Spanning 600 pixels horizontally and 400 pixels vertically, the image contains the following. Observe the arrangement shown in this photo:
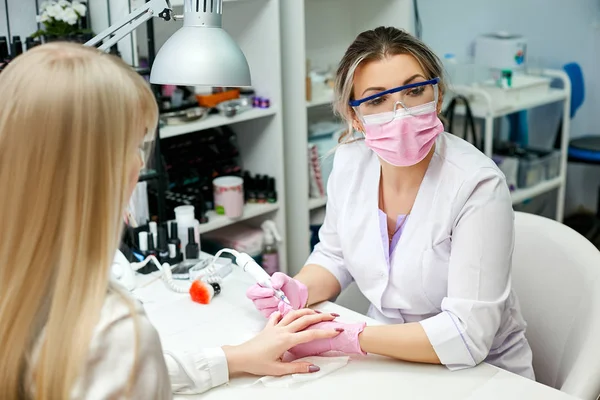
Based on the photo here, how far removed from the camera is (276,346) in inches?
50.7

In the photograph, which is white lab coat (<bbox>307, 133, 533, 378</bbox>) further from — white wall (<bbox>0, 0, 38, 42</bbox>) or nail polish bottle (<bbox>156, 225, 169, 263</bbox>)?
white wall (<bbox>0, 0, 38, 42</bbox>)

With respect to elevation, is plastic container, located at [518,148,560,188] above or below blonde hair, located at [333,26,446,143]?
below

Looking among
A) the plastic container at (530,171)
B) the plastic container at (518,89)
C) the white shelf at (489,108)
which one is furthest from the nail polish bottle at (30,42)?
the plastic container at (530,171)

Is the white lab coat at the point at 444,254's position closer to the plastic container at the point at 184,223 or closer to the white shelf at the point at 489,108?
the plastic container at the point at 184,223

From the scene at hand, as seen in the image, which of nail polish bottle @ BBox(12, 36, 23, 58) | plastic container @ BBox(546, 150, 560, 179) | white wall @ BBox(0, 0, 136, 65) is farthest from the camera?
plastic container @ BBox(546, 150, 560, 179)

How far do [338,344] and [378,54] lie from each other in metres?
0.58

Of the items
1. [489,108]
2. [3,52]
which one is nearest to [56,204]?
[3,52]

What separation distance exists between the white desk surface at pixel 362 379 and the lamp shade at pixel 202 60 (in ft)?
1.59

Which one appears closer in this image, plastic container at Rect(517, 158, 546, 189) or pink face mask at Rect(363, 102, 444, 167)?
pink face mask at Rect(363, 102, 444, 167)

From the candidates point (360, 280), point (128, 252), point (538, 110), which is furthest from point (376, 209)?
point (538, 110)

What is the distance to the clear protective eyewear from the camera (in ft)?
4.82

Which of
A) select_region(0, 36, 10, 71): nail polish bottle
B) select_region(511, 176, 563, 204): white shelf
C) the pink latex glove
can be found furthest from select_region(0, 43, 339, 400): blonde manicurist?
select_region(511, 176, 563, 204): white shelf

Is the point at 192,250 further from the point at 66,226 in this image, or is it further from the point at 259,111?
the point at 66,226

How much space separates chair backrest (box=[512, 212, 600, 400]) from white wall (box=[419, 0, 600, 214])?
1957mm
